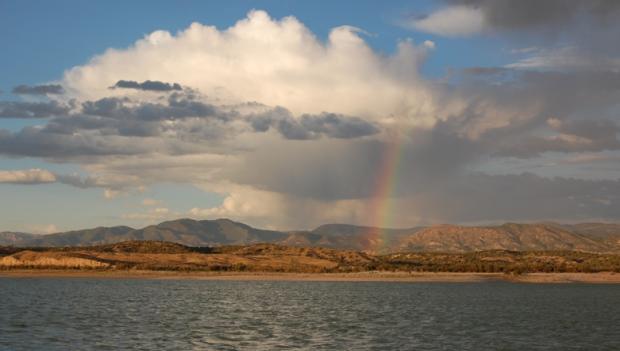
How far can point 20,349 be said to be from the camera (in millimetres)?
55438

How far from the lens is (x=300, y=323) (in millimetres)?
80562

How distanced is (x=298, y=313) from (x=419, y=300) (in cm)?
3751

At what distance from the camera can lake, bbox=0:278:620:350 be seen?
2446 inches

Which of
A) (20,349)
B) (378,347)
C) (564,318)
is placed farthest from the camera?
(564,318)

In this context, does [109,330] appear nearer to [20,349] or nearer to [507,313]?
[20,349]

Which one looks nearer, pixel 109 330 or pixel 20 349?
pixel 20 349

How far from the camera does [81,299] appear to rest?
388ft

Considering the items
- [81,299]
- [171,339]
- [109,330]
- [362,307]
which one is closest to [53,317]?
[109,330]

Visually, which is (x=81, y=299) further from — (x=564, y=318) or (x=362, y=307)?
(x=564, y=318)

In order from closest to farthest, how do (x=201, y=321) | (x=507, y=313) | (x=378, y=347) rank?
(x=378, y=347) < (x=201, y=321) < (x=507, y=313)

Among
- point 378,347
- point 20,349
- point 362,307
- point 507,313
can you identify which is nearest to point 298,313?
point 362,307

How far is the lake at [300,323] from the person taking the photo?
62125 millimetres

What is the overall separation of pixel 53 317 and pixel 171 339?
2662 cm

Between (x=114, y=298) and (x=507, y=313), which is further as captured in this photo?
(x=114, y=298)
